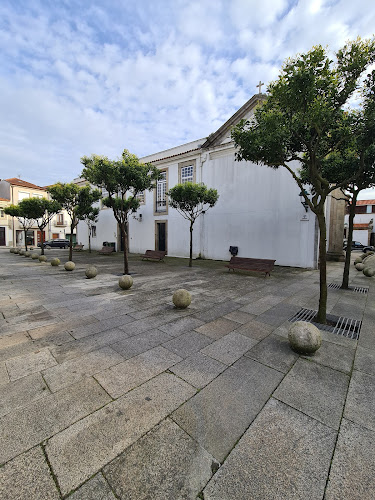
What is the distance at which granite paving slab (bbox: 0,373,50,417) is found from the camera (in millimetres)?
2428

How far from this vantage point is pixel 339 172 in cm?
759

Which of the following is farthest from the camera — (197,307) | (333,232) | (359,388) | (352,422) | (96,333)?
(333,232)

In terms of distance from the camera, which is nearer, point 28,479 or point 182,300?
point 28,479

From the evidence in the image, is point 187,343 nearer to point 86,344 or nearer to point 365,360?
point 86,344

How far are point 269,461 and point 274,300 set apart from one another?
4.96 metres

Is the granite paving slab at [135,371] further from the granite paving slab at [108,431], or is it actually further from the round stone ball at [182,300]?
the round stone ball at [182,300]

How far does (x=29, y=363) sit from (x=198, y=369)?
95.1 inches

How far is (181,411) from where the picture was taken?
2.36m

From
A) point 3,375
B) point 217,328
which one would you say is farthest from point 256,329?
point 3,375

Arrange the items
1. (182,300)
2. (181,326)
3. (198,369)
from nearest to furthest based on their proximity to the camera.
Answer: (198,369), (181,326), (182,300)

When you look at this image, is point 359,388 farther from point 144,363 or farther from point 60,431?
point 60,431

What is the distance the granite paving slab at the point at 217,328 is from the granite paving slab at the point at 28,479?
9.17 ft

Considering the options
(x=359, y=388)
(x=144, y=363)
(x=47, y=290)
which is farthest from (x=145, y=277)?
(x=359, y=388)

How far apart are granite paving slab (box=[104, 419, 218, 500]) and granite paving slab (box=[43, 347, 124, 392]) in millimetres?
1338
